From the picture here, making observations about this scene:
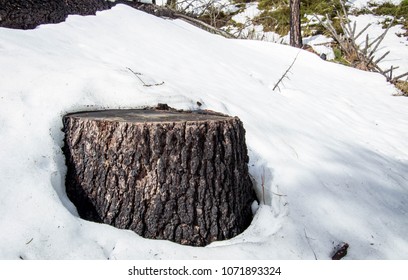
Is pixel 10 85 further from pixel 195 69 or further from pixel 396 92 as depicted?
pixel 396 92

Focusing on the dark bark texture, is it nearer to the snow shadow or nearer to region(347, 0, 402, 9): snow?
the snow shadow

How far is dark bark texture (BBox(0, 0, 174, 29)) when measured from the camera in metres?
2.87

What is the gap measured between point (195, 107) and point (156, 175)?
94 centimetres

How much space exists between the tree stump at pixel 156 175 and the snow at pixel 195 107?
3.9 inches

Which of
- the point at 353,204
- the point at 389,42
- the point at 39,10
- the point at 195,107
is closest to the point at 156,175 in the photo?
the point at 195,107

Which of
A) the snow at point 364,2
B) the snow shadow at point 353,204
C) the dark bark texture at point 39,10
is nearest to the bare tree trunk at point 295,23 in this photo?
the snow at point 364,2

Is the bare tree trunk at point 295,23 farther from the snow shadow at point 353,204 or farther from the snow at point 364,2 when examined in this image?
the snow shadow at point 353,204

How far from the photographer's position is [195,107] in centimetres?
245

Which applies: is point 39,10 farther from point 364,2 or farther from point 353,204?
point 364,2

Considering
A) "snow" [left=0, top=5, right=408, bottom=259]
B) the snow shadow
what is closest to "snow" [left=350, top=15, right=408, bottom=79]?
"snow" [left=0, top=5, right=408, bottom=259]

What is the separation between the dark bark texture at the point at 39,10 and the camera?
2867 millimetres

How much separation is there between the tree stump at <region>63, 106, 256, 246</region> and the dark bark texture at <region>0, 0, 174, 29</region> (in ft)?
5.63

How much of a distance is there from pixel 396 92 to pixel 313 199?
12.4 feet
